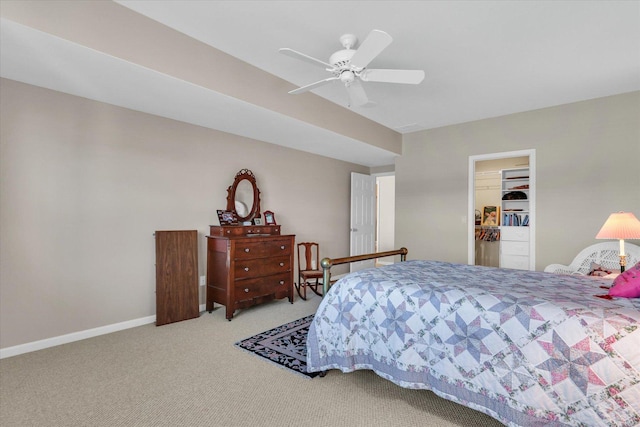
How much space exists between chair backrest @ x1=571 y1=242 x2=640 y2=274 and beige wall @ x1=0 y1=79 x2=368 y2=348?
4.71 meters

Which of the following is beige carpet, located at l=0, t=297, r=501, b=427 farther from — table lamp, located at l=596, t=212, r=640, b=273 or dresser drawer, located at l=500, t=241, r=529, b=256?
dresser drawer, located at l=500, t=241, r=529, b=256

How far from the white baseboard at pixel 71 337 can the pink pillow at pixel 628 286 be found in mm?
4252

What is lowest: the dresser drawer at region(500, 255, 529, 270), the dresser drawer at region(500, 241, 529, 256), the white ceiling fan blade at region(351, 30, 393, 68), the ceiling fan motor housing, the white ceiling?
the dresser drawer at region(500, 255, 529, 270)

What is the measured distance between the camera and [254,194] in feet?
15.3

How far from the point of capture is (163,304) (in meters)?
3.61

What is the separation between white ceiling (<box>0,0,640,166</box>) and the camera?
7.83 ft

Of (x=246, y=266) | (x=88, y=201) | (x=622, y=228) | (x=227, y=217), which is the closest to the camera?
(x=622, y=228)

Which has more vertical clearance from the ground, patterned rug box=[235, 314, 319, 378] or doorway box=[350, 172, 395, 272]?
doorway box=[350, 172, 395, 272]

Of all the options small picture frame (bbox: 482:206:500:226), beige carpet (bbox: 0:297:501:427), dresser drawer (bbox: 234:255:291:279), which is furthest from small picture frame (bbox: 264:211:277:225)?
small picture frame (bbox: 482:206:500:226)

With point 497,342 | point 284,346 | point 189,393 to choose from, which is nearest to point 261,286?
point 284,346

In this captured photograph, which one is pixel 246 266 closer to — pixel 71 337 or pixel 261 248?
pixel 261 248

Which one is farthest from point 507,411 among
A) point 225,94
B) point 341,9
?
point 225,94

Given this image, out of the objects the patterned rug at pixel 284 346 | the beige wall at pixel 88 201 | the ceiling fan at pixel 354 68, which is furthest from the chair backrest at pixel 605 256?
the beige wall at pixel 88 201

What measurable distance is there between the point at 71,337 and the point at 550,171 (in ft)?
20.0
